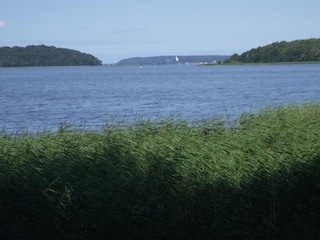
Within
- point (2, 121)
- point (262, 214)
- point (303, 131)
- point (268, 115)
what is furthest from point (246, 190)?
point (2, 121)

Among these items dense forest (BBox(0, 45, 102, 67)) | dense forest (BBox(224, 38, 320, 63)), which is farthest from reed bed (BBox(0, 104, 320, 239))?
dense forest (BBox(0, 45, 102, 67))

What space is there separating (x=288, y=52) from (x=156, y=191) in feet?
358

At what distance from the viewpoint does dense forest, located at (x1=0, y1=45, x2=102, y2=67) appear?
131 metres

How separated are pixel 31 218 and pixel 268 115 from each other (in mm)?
8245

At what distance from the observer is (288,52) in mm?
115188

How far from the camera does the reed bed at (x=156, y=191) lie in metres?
9.12

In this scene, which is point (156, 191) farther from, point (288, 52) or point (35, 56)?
point (35, 56)

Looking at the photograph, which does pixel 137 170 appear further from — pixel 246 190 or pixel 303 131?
pixel 303 131

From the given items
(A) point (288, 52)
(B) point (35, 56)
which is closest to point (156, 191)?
(A) point (288, 52)

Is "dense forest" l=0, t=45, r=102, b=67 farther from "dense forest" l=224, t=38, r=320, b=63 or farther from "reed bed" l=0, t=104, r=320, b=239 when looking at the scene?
"reed bed" l=0, t=104, r=320, b=239

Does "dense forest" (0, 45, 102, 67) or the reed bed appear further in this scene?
"dense forest" (0, 45, 102, 67)

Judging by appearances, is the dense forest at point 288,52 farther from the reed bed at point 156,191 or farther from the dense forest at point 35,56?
the reed bed at point 156,191

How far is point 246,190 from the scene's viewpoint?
9734 mm

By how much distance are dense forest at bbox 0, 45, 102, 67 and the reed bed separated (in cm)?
12247
